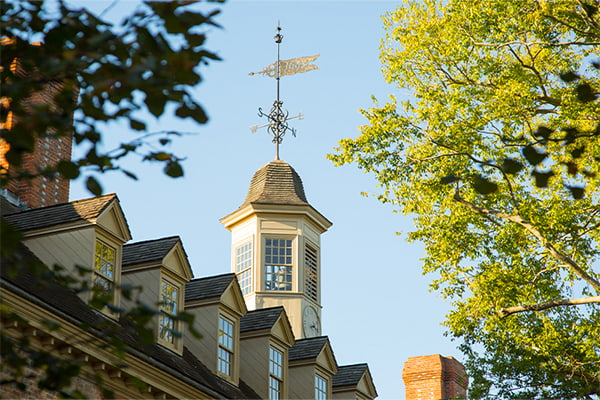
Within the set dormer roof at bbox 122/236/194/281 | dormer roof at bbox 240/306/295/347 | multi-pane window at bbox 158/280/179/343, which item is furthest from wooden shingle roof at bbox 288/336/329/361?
multi-pane window at bbox 158/280/179/343

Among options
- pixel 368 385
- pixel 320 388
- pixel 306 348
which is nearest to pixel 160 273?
pixel 306 348

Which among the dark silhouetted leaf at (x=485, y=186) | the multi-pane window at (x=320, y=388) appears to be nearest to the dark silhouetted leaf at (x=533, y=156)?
the dark silhouetted leaf at (x=485, y=186)

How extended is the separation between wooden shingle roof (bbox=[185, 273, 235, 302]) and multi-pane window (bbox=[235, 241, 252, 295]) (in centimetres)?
647

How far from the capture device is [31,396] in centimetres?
1391

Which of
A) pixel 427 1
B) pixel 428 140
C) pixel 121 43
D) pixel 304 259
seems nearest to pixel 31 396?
pixel 121 43

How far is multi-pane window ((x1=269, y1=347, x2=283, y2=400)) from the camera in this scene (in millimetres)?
22281

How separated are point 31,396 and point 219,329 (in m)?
7.21

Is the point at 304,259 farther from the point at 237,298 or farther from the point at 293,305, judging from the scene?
the point at 237,298

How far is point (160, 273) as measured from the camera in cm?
1911

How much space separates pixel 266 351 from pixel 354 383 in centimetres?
421

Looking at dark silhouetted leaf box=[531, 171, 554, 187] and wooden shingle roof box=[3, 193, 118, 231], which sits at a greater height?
wooden shingle roof box=[3, 193, 118, 231]

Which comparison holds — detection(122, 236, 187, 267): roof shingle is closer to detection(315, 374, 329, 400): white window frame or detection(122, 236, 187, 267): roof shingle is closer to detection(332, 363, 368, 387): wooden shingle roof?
detection(315, 374, 329, 400): white window frame

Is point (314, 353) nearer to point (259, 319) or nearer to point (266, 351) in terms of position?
point (259, 319)

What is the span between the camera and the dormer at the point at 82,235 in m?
17.2
